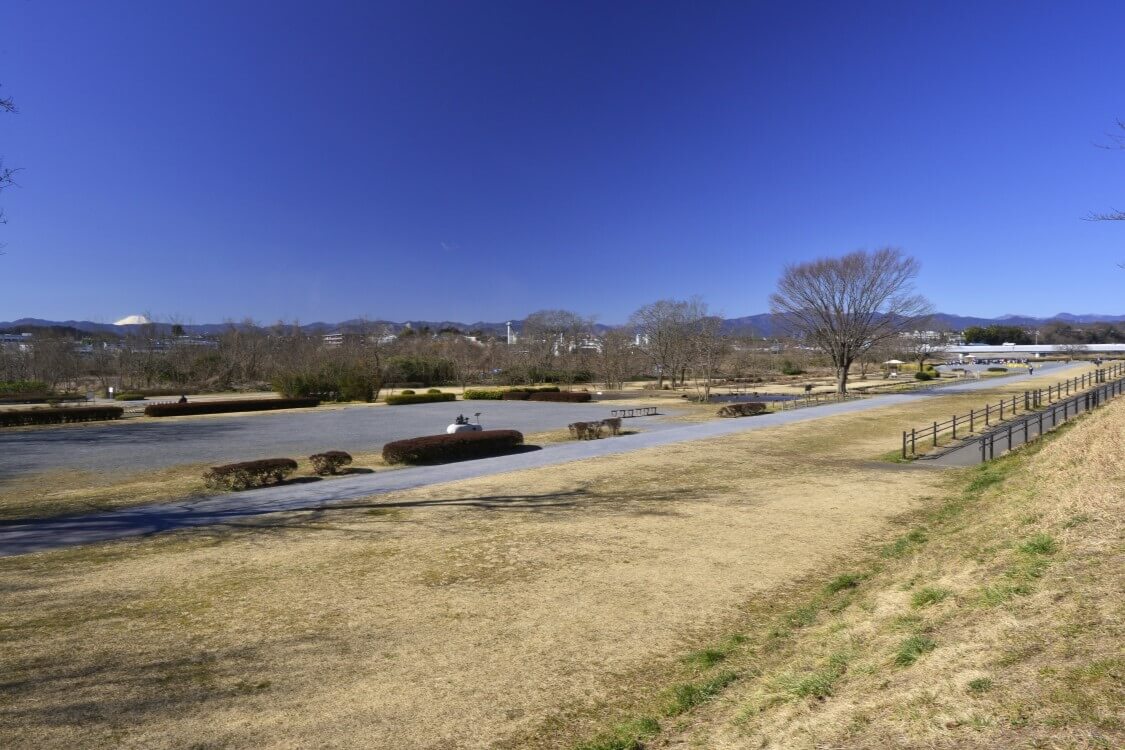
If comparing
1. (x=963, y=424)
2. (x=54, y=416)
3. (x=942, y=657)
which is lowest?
(x=963, y=424)

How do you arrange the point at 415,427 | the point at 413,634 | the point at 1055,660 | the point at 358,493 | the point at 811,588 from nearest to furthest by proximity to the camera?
the point at 1055,660 → the point at 413,634 → the point at 811,588 → the point at 358,493 → the point at 415,427

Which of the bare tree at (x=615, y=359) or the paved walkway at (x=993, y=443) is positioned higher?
the bare tree at (x=615, y=359)

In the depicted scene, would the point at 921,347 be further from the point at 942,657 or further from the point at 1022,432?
the point at 942,657

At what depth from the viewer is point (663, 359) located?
6094 cm

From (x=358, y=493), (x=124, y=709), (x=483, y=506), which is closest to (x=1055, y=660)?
(x=124, y=709)

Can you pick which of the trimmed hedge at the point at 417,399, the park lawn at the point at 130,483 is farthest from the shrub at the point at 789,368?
the park lawn at the point at 130,483

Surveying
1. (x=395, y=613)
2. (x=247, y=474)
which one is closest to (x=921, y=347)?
(x=247, y=474)

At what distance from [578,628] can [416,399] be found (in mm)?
36784

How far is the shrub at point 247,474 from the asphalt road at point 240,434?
4475mm

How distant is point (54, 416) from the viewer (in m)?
29.1

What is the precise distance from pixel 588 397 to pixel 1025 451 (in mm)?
27960

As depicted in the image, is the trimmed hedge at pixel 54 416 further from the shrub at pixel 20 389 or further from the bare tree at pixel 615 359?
the bare tree at pixel 615 359

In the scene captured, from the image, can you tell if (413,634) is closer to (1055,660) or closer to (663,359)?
(1055,660)

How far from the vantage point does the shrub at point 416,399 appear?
40.5m
